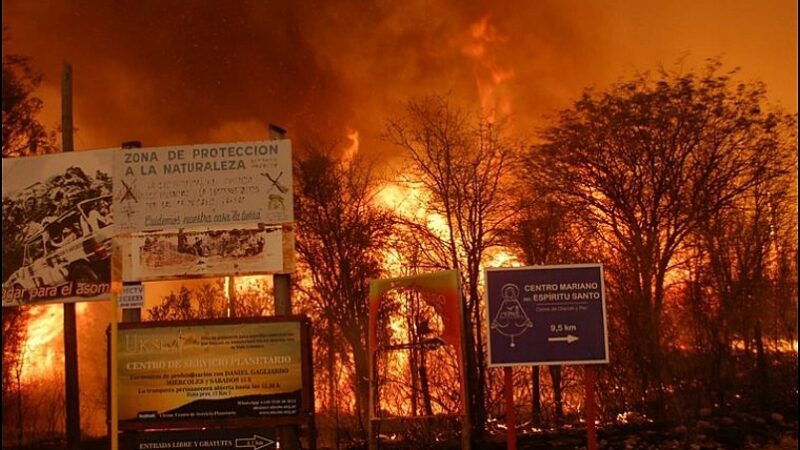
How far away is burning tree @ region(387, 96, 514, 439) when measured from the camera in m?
17.8

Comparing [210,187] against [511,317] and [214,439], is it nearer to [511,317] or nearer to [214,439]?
[214,439]

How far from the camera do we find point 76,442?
15.0 meters

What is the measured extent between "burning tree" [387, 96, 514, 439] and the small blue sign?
266 inches

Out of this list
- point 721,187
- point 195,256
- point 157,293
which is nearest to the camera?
point 195,256

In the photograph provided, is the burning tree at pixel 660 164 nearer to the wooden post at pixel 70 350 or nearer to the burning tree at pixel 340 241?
the burning tree at pixel 340 241

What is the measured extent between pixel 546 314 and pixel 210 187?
19.0 ft

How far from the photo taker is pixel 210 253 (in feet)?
42.1

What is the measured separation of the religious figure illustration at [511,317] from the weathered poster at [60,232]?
680 centimetres

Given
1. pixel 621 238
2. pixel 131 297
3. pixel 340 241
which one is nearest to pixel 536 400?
pixel 621 238

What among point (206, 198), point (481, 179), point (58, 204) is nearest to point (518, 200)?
point (481, 179)

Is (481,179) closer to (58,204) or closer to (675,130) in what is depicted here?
(675,130)

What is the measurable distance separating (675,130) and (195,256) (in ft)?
39.6

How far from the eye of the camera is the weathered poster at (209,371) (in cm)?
1216

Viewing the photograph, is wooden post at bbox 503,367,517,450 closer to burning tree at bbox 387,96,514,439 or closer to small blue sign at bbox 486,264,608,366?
small blue sign at bbox 486,264,608,366
